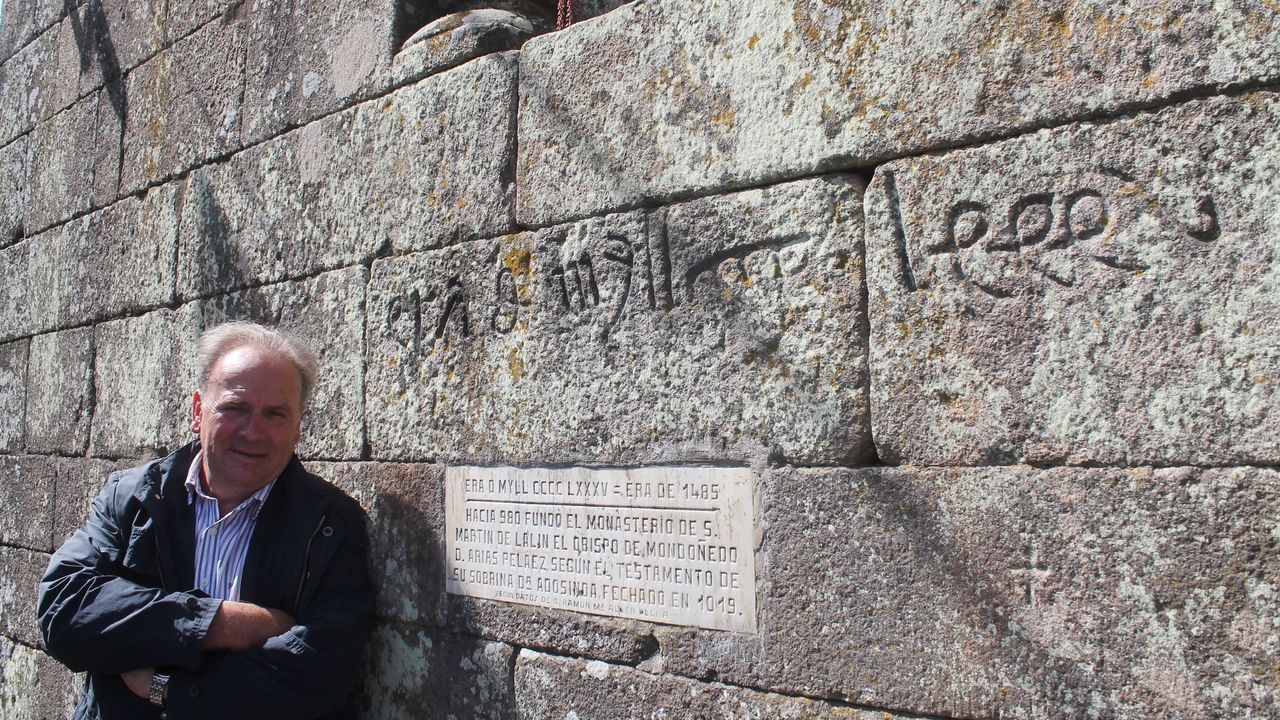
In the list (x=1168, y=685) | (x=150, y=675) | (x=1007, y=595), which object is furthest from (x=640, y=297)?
(x=150, y=675)

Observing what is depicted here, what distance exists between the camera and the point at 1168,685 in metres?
1.77

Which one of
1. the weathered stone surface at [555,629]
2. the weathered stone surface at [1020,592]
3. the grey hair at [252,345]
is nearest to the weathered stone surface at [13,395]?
the grey hair at [252,345]

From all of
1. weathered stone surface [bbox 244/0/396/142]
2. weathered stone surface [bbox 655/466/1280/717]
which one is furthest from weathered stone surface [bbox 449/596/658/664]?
Result: weathered stone surface [bbox 244/0/396/142]

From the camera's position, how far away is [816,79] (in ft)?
7.47

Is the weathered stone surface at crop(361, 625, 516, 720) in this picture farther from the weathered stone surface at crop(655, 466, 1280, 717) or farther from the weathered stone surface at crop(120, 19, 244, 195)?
the weathered stone surface at crop(120, 19, 244, 195)

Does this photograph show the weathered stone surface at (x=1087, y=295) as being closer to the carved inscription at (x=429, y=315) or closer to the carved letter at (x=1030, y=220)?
the carved letter at (x=1030, y=220)

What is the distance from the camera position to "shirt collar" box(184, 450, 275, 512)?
291 cm

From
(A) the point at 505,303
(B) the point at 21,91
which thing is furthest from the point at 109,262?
(A) the point at 505,303

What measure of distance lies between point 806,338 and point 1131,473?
0.67 m

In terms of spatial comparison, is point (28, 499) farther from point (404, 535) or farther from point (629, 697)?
point (629, 697)

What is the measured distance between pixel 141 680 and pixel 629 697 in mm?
1210

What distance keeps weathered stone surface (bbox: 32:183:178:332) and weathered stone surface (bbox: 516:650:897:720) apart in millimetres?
2266

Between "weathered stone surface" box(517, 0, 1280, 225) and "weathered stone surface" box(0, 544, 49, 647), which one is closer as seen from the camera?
"weathered stone surface" box(517, 0, 1280, 225)

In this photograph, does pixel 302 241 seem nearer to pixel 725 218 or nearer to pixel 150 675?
pixel 150 675
